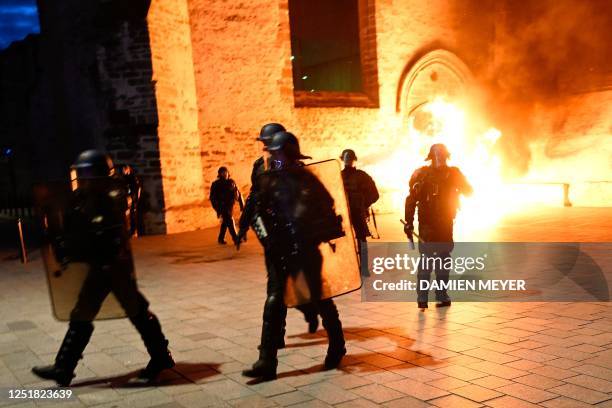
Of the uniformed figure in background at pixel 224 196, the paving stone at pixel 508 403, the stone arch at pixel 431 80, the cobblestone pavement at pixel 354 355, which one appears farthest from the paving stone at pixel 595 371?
the stone arch at pixel 431 80

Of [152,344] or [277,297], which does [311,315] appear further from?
[152,344]

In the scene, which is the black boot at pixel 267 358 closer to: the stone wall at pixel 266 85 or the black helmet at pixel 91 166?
the black helmet at pixel 91 166

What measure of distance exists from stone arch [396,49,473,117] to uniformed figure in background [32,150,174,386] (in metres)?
12.9

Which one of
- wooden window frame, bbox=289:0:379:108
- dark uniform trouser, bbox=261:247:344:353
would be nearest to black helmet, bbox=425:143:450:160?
dark uniform trouser, bbox=261:247:344:353

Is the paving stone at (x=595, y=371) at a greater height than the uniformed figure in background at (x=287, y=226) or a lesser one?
lesser

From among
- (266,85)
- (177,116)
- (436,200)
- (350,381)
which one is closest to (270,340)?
(350,381)

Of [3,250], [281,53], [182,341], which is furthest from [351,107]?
[182,341]

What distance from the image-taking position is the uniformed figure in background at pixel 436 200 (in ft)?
16.9

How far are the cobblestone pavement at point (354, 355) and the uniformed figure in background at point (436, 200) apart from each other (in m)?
0.63

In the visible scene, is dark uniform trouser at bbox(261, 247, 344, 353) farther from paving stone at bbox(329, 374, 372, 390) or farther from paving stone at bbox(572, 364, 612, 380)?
paving stone at bbox(572, 364, 612, 380)

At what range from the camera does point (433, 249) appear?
5.18 m

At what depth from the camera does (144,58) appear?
11.9 meters

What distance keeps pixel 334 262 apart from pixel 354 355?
78cm

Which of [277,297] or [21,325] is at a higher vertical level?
[277,297]
